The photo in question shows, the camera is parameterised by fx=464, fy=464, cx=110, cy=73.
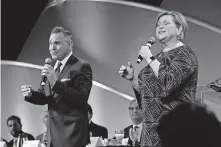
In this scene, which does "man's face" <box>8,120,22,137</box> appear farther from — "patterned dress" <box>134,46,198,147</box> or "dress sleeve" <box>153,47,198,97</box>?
"dress sleeve" <box>153,47,198,97</box>

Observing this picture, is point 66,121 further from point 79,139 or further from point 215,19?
point 215,19

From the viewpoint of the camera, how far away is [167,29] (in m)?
2.52

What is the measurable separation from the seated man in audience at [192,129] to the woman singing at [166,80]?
1298 millimetres

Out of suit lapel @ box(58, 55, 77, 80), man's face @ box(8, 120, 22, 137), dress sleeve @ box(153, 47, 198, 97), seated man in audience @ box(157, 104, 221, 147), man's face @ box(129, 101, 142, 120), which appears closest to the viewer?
seated man in audience @ box(157, 104, 221, 147)

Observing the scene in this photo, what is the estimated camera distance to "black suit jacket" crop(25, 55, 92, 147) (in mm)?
2832

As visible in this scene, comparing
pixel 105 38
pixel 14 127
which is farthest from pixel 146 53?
pixel 14 127

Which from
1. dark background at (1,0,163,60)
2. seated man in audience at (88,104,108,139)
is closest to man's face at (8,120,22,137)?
dark background at (1,0,163,60)

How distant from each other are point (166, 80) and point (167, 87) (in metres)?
0.04

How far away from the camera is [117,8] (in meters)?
4.81

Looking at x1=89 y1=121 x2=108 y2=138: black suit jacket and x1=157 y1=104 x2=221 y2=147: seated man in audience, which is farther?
x1=89 y1=121 x2=108 y2=138: black suit jacket

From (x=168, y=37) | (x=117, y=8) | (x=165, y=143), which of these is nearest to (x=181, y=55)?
(x=168, y=37)

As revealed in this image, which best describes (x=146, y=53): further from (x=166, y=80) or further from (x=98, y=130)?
(x=98, y=130)

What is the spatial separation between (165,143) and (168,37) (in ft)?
4.87

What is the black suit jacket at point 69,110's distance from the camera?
9.29ft
